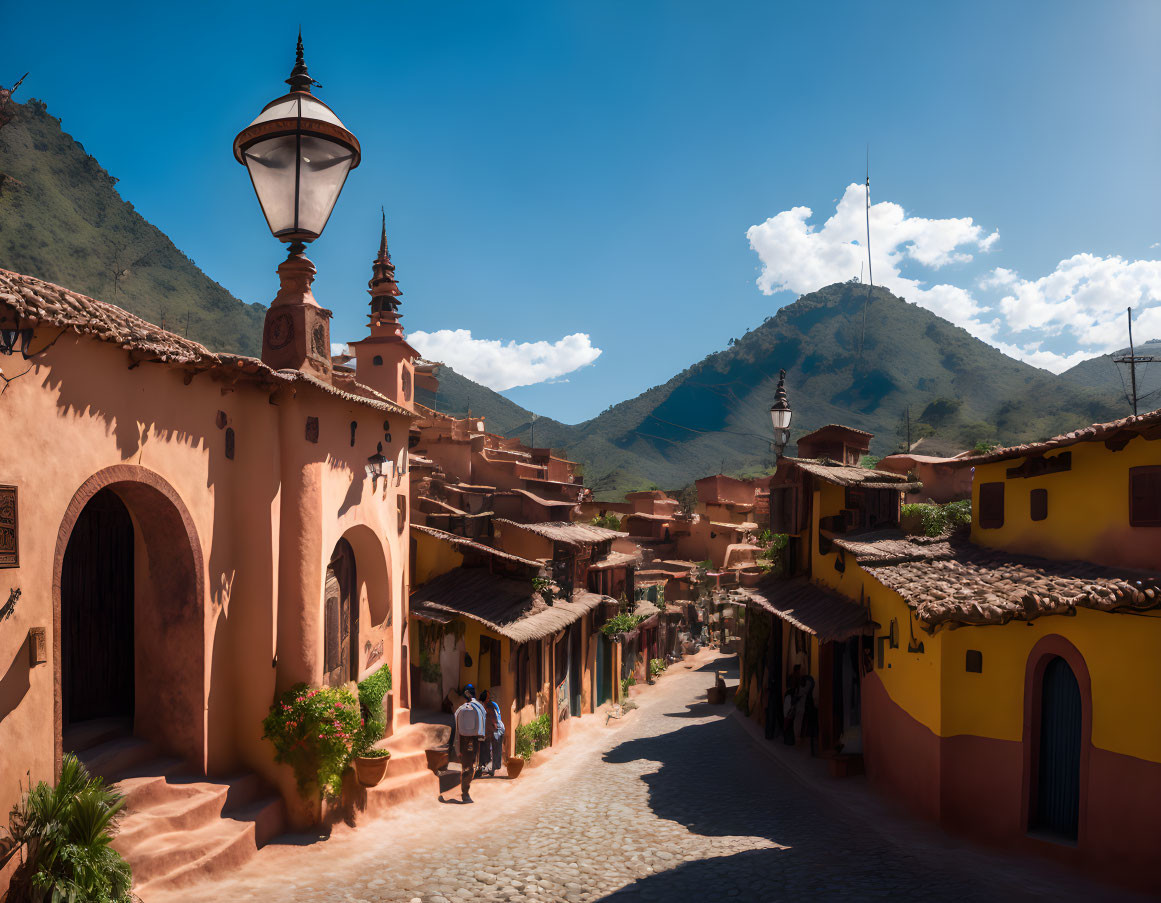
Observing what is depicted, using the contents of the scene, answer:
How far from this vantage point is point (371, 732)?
1184 centimetres

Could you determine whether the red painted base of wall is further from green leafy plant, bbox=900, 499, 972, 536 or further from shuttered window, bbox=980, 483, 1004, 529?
green leafy plant, bbox=900, 499, 972, 536

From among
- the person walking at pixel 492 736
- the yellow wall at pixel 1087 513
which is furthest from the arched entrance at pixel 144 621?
the yellow wall at pixel 1087 513

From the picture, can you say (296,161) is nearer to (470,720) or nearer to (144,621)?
(144,621)

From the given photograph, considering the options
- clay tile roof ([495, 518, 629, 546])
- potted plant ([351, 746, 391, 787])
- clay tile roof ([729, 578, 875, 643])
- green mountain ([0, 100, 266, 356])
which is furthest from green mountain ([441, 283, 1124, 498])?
potted plant ([351, 746, 391, 787])

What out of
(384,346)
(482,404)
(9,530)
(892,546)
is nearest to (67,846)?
(9,530)

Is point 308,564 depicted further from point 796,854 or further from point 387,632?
point 796,854

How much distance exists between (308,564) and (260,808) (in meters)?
3.21

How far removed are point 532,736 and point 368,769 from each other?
7442 millimetres

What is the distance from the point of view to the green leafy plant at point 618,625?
26578mm

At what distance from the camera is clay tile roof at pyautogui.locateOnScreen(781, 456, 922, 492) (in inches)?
668

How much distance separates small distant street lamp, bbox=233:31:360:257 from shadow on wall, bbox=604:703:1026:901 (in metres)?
8.11

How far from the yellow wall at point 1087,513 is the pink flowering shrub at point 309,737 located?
10.8 metres

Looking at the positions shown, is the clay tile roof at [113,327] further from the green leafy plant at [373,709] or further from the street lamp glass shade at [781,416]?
the street lamp glass shade at [781,416]

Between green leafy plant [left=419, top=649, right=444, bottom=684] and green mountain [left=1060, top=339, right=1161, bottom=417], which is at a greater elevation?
green mountain [left=1060, top=339, right=1161, bottom=417]
